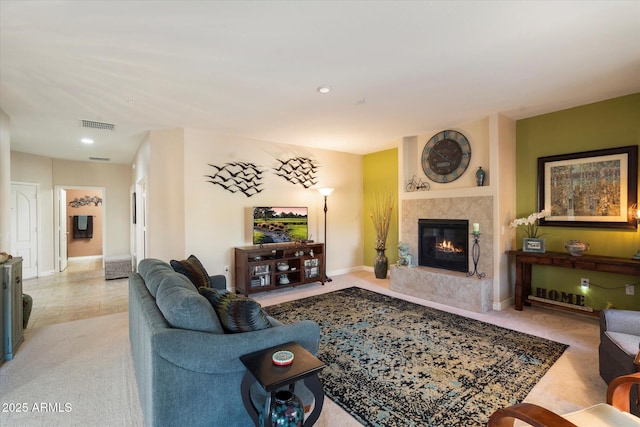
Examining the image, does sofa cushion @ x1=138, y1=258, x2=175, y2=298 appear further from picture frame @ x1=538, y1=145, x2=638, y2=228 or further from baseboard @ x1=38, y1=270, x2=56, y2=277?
baseboard @ x1=38, y1=270, x2=56, y2=277

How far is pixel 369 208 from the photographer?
21.6 feet

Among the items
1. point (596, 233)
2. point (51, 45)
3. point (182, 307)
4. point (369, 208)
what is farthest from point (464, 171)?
point (51, 45)

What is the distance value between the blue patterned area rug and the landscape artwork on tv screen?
56.1 inches

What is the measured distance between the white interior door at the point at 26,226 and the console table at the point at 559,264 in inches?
342

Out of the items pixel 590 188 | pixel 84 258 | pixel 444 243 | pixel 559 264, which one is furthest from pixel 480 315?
pixel 84 258

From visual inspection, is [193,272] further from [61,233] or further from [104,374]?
[61,233]

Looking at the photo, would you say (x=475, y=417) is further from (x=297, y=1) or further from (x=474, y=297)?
(x=297, y=1)

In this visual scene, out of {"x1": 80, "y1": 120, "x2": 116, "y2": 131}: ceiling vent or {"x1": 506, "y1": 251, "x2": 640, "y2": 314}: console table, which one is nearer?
{"x1": 506, "y1": 251, "x2": 640, "y2": 314}: console table

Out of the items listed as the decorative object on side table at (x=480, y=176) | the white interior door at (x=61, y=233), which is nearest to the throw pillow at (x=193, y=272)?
the decorative object on side table at (x=480, y=176)

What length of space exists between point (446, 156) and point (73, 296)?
634cm

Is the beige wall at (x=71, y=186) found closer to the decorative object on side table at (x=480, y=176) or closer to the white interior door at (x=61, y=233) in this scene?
the white interior door at (x=61, y=233)

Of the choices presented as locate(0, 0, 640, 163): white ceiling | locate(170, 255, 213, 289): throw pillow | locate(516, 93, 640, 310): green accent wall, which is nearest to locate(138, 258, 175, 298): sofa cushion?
locate(170, 255, 213, 289): throw pillow

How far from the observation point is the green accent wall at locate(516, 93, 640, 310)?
344cm

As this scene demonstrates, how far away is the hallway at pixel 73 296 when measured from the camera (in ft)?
12.8
